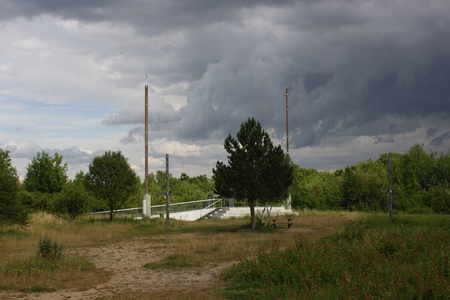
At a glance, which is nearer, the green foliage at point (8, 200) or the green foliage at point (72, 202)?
the green foliage at point (8, 200)

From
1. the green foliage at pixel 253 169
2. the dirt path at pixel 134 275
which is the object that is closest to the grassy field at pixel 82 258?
the dirt path at pixel 134 275

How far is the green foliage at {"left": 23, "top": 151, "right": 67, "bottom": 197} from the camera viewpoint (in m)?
41.9

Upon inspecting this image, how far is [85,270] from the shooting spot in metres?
10.9

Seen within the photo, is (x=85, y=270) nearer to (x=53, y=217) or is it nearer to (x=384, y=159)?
(x=53, y=217)

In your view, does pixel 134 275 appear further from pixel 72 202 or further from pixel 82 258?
pixel 72 202

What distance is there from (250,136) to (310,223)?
9.73 meters

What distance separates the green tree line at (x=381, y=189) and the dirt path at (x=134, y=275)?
21534mm

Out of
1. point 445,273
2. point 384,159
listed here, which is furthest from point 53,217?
point 384,159

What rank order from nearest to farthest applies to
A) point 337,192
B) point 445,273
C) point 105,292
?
point 445,273 < point 105,292 < point 337,192

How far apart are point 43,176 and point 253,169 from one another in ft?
104

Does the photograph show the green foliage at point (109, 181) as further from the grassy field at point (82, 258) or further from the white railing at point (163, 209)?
the grassy field at point (82, 258)

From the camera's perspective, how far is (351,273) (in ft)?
27.2

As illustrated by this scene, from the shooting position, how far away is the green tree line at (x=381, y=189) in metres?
36.3

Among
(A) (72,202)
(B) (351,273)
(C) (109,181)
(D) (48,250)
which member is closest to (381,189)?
(C) (109,181)
